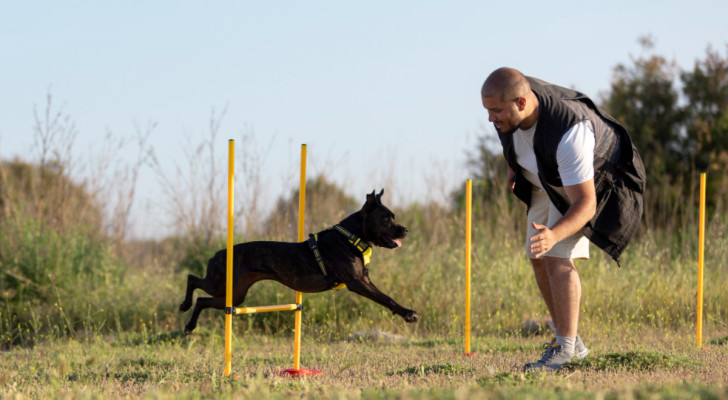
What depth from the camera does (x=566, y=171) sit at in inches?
151

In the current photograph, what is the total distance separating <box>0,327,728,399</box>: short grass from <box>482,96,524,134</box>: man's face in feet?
4.50

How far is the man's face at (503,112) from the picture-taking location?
3916mm

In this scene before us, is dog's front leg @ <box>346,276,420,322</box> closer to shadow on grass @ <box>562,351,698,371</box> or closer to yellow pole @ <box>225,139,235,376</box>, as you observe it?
yellow pole @ <box>225,139,235,376</box>

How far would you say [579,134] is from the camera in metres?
3.90

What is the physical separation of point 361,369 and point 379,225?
93 centimetres

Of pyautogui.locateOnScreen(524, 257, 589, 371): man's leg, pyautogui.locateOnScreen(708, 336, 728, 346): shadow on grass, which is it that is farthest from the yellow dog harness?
pyautogui.locateOnScreen(708, 336, 728, 346): shadow on grass

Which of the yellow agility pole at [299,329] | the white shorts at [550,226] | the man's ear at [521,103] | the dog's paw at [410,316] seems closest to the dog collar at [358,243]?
the yellow agility pole at [299,329]

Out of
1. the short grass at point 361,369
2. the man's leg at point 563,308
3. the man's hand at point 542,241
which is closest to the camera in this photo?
the short grass at point 361,369

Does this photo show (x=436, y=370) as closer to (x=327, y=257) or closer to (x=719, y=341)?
(x=327, y=257)

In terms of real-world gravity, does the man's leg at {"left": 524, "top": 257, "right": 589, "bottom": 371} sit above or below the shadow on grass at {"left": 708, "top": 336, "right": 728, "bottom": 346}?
above

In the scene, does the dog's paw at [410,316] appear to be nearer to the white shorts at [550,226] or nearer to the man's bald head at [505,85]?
the white shorts at [550,226]

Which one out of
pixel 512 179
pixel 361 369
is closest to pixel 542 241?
pixel 512 179

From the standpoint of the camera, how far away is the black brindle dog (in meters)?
4.23

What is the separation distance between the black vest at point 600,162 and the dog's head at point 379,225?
0.84 m
